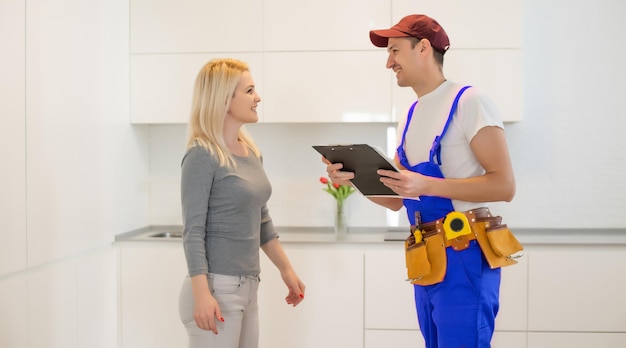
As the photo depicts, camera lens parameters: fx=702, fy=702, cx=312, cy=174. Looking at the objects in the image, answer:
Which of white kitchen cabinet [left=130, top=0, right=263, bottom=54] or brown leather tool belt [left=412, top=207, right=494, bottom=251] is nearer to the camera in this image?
brown leather tool belt [left=412, top=207, right=494, bottom=251]

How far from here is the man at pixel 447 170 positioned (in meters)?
2.07

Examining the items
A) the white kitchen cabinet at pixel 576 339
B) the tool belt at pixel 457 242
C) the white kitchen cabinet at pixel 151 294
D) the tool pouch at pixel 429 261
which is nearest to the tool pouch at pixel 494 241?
the tool belt at pixel 457 242

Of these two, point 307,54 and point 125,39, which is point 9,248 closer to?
point 125,39

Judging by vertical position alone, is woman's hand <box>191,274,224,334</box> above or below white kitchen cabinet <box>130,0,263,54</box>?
below

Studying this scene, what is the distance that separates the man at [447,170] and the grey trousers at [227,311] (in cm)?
49

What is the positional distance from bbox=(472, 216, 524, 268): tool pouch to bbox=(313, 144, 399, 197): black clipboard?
11.1 inches

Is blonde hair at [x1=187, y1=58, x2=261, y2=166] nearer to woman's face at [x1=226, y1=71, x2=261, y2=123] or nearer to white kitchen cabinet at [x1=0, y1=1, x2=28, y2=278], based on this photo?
woman's face at [x1=226, y1=71, x2=261, y2=123]

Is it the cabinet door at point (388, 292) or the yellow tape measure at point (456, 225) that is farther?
the cabinet door at point (388, 292)

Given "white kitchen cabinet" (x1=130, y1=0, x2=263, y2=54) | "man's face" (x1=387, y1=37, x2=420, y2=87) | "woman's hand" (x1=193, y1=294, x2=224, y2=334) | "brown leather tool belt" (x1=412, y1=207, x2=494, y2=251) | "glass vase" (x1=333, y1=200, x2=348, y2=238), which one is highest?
"white kitchen cabinet" (x1=130, y1=0, x2=263, y2=54)

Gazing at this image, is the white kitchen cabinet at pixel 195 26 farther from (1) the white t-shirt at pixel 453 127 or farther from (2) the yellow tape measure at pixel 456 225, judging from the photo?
(2) the yellow tape measure at pixel 456 225

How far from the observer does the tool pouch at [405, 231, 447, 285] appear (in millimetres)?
2082

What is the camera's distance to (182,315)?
229 centimetres

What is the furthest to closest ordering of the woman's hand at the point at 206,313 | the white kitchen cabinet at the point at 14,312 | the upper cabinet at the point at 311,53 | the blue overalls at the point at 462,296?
the upper cabinet at the point at 311,53
the white kitchen cabinet at the point at 14,312
the woman's hand at the point at 206,313
the blue overalls at the point at 462,296

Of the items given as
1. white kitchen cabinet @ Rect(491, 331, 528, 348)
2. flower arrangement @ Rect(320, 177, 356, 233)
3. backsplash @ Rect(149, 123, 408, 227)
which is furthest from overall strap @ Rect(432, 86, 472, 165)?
backsplash @ Rect(149, 123, 408, 227)
